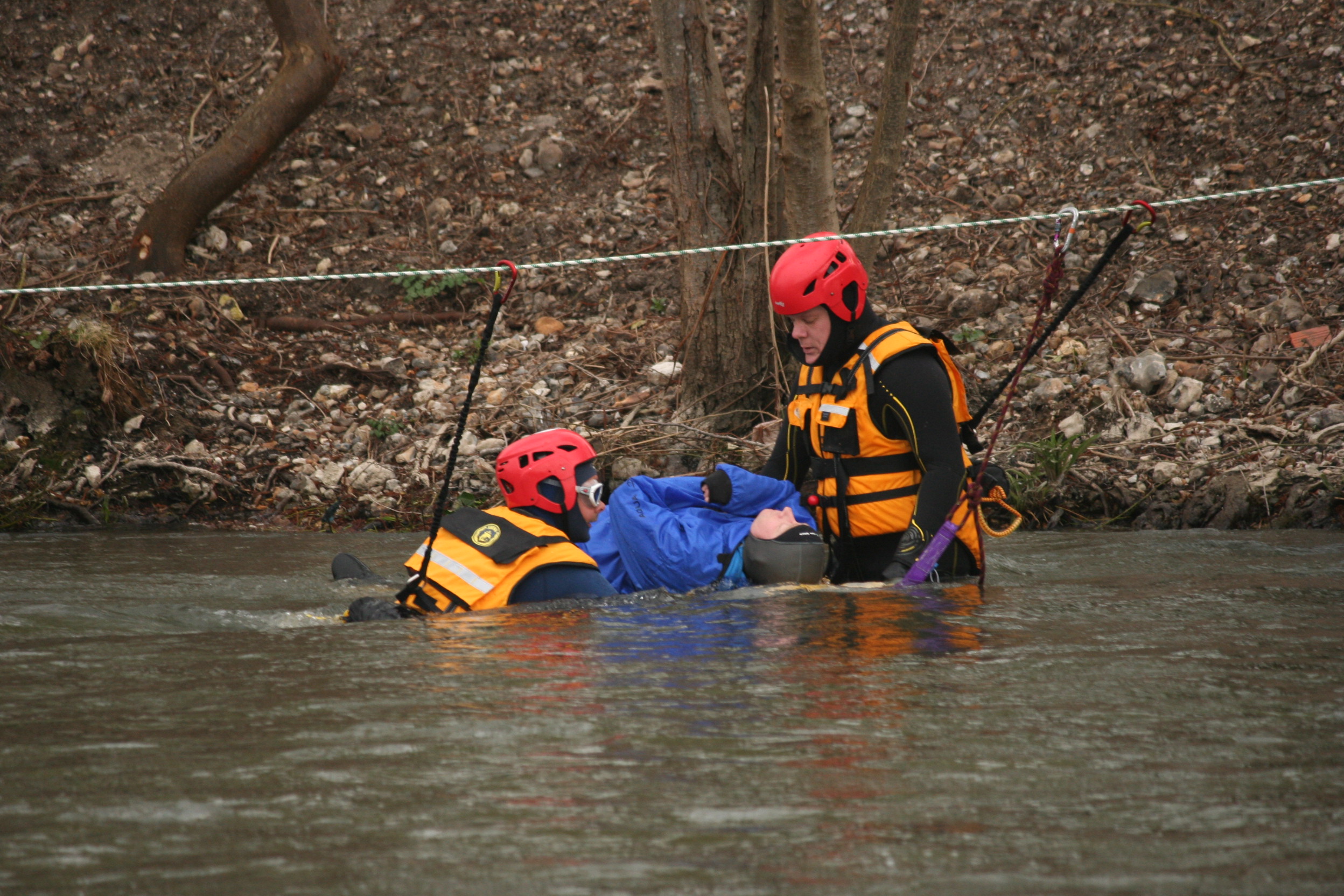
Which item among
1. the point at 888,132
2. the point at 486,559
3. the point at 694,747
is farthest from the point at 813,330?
the point at 888,132

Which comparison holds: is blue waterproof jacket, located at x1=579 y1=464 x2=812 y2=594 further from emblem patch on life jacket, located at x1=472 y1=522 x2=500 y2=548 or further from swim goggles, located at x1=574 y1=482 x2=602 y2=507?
emblem patch on life jacket, located at x1=472 y1=522 x2=500 y2=548

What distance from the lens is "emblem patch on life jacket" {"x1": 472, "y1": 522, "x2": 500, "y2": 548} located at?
477 centimetres

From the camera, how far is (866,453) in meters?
5.27

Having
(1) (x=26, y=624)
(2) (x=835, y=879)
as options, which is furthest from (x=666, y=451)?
(2) (x=835, y=879)

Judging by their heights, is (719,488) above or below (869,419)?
below

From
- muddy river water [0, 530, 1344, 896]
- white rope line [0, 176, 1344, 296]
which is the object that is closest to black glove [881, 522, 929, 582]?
muddy river water [0, 530, 1344, 896]

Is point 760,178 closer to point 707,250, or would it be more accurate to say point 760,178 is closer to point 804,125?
point 804,125

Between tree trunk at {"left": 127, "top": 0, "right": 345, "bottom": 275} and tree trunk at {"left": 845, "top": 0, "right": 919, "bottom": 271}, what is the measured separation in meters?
5.92

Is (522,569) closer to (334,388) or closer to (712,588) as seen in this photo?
(712,588)

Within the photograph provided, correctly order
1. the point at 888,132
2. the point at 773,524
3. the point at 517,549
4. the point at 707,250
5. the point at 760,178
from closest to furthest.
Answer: the point at 517,549 < the point at 773,524 < the point at 707,250 < the point at 888,132 < the point at 760,178

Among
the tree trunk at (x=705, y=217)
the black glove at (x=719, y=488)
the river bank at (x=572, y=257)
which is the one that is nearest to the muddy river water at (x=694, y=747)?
the black glove at (x=719, y=488)

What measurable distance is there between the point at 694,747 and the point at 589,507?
228cm

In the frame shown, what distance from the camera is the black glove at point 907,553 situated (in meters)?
4.98

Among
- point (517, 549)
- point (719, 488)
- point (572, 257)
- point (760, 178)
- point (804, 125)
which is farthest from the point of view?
point (572, 257)
